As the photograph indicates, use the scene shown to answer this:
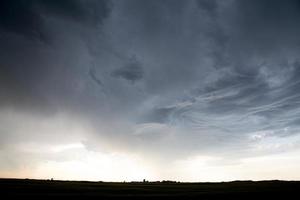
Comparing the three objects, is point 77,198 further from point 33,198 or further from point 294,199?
point 294,199

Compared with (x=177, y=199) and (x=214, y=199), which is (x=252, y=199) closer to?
(x=214, y=199)

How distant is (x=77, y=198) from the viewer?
3903 cm

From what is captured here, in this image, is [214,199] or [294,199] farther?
[214,199]

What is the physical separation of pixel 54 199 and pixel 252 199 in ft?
93.2

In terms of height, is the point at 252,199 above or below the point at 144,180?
below

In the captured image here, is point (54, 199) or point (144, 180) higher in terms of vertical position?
point (144, 180)

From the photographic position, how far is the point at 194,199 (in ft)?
130

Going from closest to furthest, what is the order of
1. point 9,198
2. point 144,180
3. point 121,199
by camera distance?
point 9,198 < point 121,199 < point 144,180

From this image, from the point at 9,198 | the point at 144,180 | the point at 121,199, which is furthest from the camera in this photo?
the point at 144,180

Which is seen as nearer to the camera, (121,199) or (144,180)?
(121,199)

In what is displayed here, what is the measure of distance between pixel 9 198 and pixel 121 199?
1486 cm

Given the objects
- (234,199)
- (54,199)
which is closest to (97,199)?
(54,199)

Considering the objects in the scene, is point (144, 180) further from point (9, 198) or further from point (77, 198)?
point (9, 198)

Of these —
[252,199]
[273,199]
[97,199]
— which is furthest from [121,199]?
[273,199]
